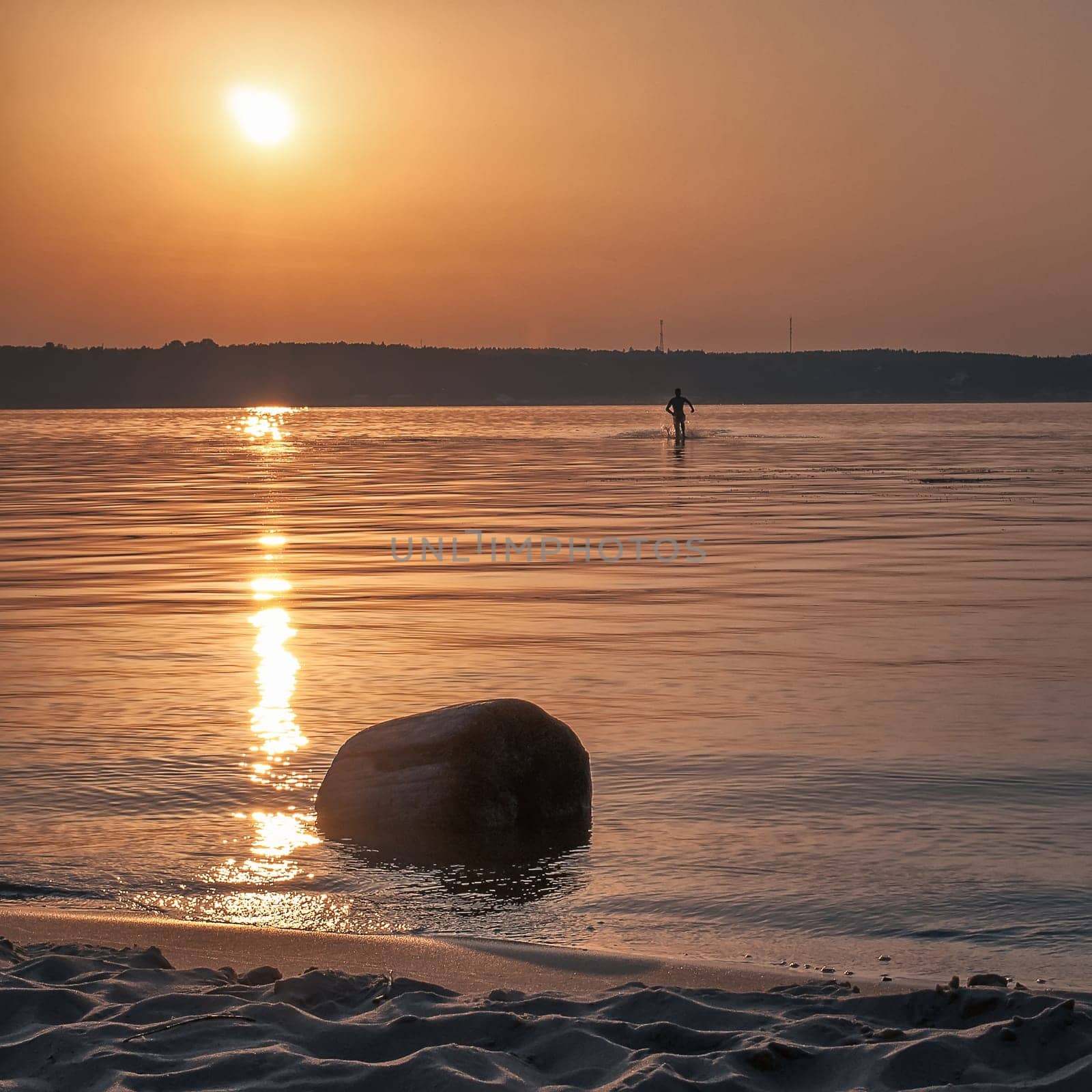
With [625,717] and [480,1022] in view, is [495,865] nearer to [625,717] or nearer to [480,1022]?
[480,1022]

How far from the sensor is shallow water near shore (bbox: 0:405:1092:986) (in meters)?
6.43

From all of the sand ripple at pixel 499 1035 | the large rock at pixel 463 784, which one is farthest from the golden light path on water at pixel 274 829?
the sand ripple at pixel 499 1035

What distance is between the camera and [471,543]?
20953 millimetres

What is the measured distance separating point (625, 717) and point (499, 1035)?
5.09 m

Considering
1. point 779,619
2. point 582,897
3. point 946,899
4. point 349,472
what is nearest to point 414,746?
point 582,897

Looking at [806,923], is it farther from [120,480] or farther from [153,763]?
[120,480]

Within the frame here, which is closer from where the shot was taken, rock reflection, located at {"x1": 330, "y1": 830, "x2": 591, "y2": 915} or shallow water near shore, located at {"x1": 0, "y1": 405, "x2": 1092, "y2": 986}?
shallow water near shore, located at {"x1": 0, "y1": 405, "x2": 1092, "y2": 986}

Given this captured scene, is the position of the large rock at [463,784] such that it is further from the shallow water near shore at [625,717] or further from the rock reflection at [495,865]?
the shallow water near shore at [625,717]

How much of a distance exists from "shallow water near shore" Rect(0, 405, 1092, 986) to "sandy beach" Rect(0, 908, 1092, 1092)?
0.42m

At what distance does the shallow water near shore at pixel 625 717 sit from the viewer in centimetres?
643

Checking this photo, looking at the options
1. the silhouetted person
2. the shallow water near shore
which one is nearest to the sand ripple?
the shallow water near shore

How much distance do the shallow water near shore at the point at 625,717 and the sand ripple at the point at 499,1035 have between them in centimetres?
74

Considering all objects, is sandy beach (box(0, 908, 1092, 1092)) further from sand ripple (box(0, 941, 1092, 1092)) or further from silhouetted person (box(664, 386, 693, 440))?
silhouetted person (box(664, 386, 693, 440))

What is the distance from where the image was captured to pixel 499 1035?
481 cm
